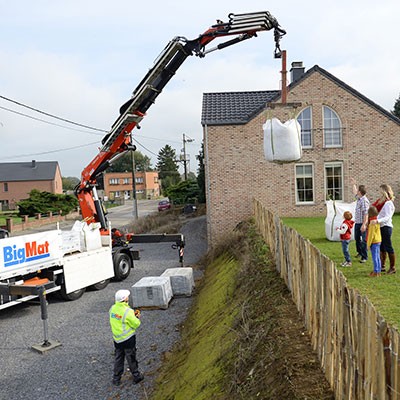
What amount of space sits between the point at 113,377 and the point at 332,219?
7.51m

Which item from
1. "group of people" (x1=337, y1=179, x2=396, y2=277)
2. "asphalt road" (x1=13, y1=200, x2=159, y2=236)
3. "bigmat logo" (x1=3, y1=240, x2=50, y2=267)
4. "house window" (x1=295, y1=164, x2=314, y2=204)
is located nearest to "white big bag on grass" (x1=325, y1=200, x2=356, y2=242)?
"group of people" (x1=337, y1=179, x2=396, y2=277)

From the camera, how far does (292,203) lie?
19359 millimetres

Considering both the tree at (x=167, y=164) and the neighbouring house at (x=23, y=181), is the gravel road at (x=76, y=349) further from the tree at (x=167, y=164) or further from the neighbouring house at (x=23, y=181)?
the tree at (x=167, y=164)

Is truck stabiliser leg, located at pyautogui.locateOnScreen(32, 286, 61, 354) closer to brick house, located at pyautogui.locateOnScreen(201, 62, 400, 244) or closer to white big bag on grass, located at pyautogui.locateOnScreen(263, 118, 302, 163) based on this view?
white big bag on grass, located at pyautogui.locateOnScreen(263, 118, 302, 163)

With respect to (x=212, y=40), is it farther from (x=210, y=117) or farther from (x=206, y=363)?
(x=206, y=363)

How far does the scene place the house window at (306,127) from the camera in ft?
63.8

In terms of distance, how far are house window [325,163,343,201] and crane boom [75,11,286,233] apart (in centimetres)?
888

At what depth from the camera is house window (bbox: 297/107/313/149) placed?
1945cm

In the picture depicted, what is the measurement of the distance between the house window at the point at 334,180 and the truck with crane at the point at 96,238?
24.1 feet

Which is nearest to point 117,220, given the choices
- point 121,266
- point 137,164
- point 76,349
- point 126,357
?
point 121,266

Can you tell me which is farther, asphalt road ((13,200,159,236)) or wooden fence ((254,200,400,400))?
asphalt road ((13,200,159,236))

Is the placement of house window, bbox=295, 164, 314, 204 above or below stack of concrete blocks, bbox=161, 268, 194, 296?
above

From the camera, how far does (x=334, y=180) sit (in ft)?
64.5

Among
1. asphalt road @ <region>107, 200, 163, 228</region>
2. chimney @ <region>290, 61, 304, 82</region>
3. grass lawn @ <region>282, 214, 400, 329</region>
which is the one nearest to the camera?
grass lawn @ <region>282, 214, 400, 329</region>
